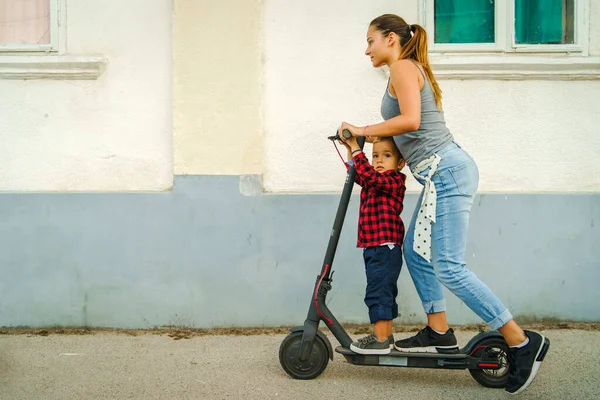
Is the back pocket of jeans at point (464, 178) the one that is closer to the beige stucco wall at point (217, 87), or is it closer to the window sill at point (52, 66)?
the beige stucco wall at point (217, 87)

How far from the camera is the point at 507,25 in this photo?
5.10 meters

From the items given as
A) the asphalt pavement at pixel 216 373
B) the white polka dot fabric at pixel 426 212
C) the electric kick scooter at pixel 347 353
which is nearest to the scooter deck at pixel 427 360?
the electric kick scooter at pixel 347 353

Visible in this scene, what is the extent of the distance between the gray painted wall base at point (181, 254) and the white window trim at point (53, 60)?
2.77ft

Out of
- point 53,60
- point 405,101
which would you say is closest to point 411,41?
point 405,101

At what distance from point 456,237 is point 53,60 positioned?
3.04m

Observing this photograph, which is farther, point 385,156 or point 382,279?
point 385,156

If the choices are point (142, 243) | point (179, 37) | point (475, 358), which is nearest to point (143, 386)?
point (142, 243)

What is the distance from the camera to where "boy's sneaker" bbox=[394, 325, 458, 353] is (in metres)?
3.74

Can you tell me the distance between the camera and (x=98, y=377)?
4043mm

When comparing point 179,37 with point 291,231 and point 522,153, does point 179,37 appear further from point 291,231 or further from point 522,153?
point 522,153

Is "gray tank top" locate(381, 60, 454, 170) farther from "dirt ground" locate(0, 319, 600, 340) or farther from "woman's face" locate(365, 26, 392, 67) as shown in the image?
"dirt ground" locate(0, 319, 600, 340)

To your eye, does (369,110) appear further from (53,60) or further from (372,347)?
(53,60)

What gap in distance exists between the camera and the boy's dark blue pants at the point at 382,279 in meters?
3.70

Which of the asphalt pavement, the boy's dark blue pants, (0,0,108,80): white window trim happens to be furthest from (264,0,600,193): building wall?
the boy's dark blue pants
